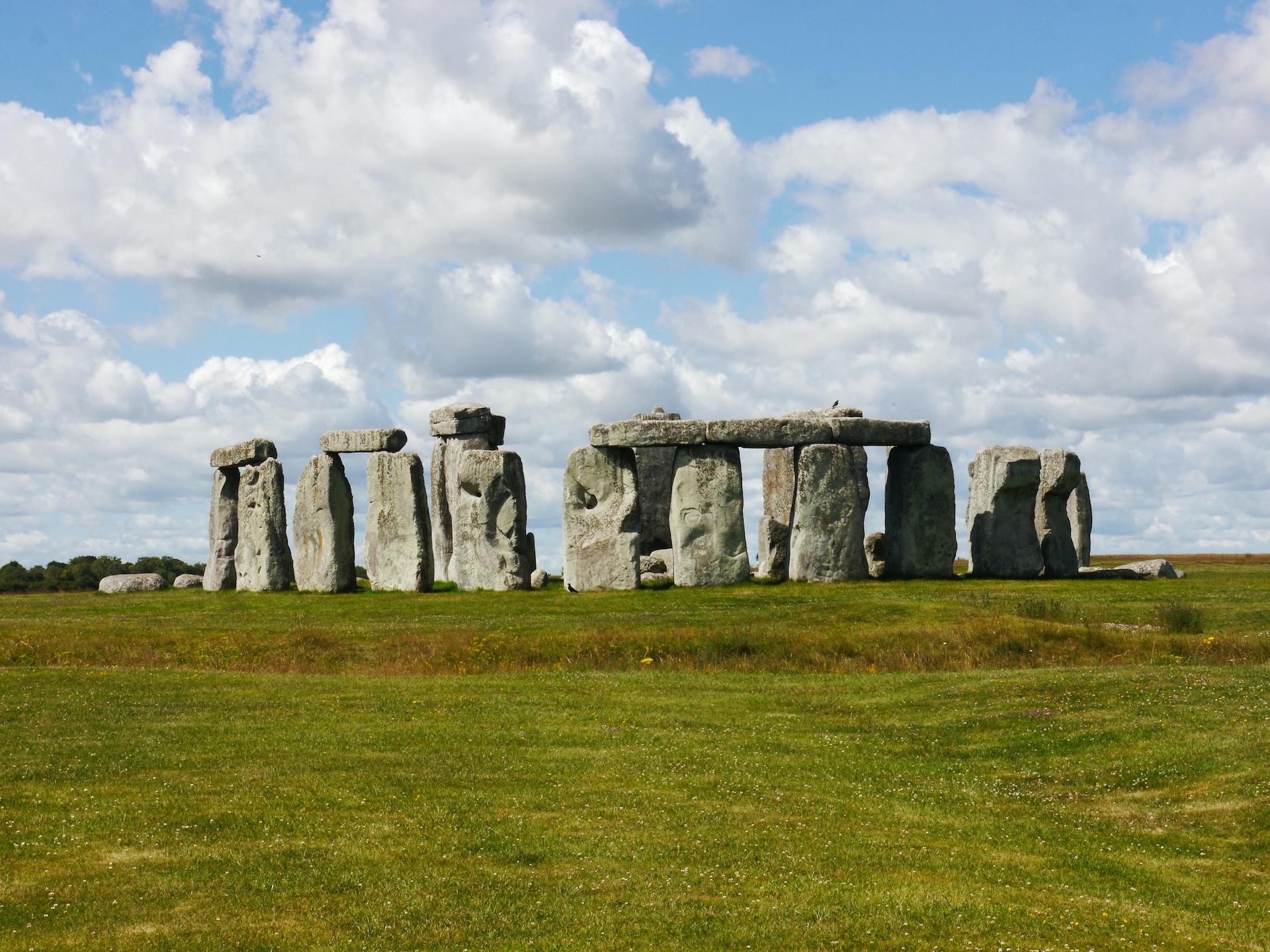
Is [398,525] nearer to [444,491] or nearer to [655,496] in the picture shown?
[444,491]

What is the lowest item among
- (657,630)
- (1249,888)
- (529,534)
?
(1249,888)

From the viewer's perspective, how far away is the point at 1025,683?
17.2 m

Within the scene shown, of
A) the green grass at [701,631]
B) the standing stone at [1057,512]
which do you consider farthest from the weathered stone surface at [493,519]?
the standing stone at [1057,512]

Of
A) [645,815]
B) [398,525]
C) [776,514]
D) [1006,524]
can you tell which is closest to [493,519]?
[398,525]

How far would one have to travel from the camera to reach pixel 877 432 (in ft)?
101

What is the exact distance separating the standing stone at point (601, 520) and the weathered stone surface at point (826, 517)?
3.74 metres

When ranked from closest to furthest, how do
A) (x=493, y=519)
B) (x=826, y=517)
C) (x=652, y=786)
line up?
(x=652, y=786) < (x=826, y=517) < (x=493, y=519)

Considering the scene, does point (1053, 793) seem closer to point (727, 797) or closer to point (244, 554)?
point (727, 797)

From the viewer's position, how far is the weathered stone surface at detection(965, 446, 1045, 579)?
103 feet

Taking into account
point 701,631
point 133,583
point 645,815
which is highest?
point 133,583

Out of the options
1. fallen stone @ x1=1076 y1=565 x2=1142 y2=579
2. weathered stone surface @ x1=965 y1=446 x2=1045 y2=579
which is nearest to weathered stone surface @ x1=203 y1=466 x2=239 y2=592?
weathered stone surface @ x1=965 y1=446 x2=1045 y2=579

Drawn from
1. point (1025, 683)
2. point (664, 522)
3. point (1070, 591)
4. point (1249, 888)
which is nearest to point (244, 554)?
point (664, 522)

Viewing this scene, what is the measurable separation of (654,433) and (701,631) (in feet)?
27.4

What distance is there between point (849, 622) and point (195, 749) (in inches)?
507
